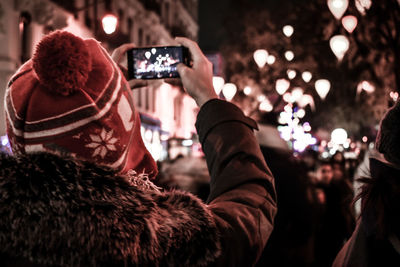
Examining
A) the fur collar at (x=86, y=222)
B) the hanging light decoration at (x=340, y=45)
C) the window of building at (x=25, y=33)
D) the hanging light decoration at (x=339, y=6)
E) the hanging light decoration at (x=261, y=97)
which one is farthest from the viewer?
the hanging light decoration at (x=261, y=97)

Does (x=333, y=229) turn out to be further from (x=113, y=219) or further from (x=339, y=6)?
(x=113, y=219)

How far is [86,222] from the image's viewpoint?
115 cm

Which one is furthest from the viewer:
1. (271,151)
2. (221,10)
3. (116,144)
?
(221,10)

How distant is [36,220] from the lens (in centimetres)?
115

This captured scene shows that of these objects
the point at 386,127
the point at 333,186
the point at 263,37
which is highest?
the point at 263,37

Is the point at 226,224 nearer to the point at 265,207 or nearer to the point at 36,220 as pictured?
the point at 265,207

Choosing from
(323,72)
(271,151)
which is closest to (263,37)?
(323,72)

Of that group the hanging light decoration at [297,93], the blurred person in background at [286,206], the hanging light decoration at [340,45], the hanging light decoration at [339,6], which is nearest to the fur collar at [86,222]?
the blurred person in background at [286,206]

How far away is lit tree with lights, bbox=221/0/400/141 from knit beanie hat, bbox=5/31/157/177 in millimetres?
3824

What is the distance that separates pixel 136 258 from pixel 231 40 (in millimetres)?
30061

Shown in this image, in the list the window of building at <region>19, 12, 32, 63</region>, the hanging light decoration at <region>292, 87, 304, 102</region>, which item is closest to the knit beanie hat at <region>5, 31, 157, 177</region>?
the window of building at <region>19, 12, 32, 63</region>

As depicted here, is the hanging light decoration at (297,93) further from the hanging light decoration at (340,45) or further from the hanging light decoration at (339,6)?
the hanging light decoration at (339,6)

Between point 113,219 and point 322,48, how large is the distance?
20.1m

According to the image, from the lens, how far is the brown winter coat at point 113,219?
1.15 meters
